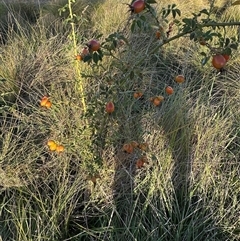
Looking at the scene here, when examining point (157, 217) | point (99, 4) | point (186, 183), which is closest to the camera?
point (157, 217)

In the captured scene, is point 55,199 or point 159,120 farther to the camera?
point 159,120

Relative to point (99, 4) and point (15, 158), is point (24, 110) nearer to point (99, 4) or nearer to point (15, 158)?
point (15, 158)

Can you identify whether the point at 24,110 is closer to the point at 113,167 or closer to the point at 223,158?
the point at 113,167

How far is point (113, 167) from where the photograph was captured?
2.08 m

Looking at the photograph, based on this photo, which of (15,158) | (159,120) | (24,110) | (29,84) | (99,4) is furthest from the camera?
(99,4)

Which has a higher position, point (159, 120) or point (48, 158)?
point (159, 120)

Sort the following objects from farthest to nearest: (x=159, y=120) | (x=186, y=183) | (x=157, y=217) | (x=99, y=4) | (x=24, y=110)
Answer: (x=99, y=4), (x=24, y=110), (x=159, y=120), (x=186, y=183), (x=157, y=217)

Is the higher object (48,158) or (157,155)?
(157,155)

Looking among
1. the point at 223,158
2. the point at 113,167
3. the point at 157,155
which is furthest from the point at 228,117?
the point at 113,167

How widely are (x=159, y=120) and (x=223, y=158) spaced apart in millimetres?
415

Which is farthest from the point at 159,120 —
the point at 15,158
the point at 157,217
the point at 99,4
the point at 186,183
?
the point at 99,4

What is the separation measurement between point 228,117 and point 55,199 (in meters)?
1.10

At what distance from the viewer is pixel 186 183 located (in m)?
1.98

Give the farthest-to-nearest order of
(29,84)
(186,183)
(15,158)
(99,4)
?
(99,4) → (29,84) → (15,158) → (186,183)
